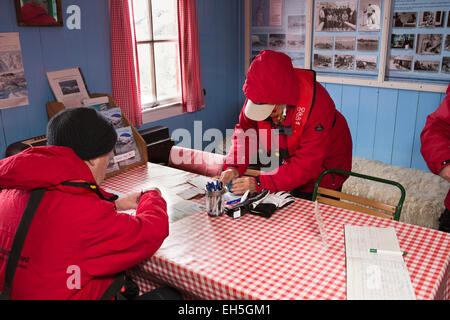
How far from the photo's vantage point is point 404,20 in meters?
3.81

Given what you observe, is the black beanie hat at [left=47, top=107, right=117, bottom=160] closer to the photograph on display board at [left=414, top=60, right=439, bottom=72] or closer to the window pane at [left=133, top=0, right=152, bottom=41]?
the window pane at [left=133, top=0, right=152, bottom=41]

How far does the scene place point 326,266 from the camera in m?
1.57

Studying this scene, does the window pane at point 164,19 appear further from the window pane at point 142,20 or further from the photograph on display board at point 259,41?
the photograph on display board at point 259,41

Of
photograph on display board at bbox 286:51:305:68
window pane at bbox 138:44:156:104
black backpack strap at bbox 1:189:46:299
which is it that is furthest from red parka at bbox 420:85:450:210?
window pane at bbox 138:44:156:104

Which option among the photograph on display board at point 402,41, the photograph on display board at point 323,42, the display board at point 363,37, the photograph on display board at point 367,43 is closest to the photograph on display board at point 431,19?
the display board at point 363,37

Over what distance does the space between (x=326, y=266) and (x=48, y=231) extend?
41.0 inches

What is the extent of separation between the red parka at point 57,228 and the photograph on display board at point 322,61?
3664mm

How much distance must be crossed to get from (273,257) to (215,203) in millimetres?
478

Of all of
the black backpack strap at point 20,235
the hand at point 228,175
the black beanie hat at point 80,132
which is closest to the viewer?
the black backpack strap at point 20,235

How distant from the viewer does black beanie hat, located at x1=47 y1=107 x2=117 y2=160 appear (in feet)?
4.39

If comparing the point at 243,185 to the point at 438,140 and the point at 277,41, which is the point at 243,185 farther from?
the point at 277,41

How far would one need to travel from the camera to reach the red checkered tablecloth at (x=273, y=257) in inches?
57.4

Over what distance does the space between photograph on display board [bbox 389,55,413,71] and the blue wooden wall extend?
225mm

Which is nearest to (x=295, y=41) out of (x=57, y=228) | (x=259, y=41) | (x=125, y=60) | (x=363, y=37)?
(x=259, y=41)
